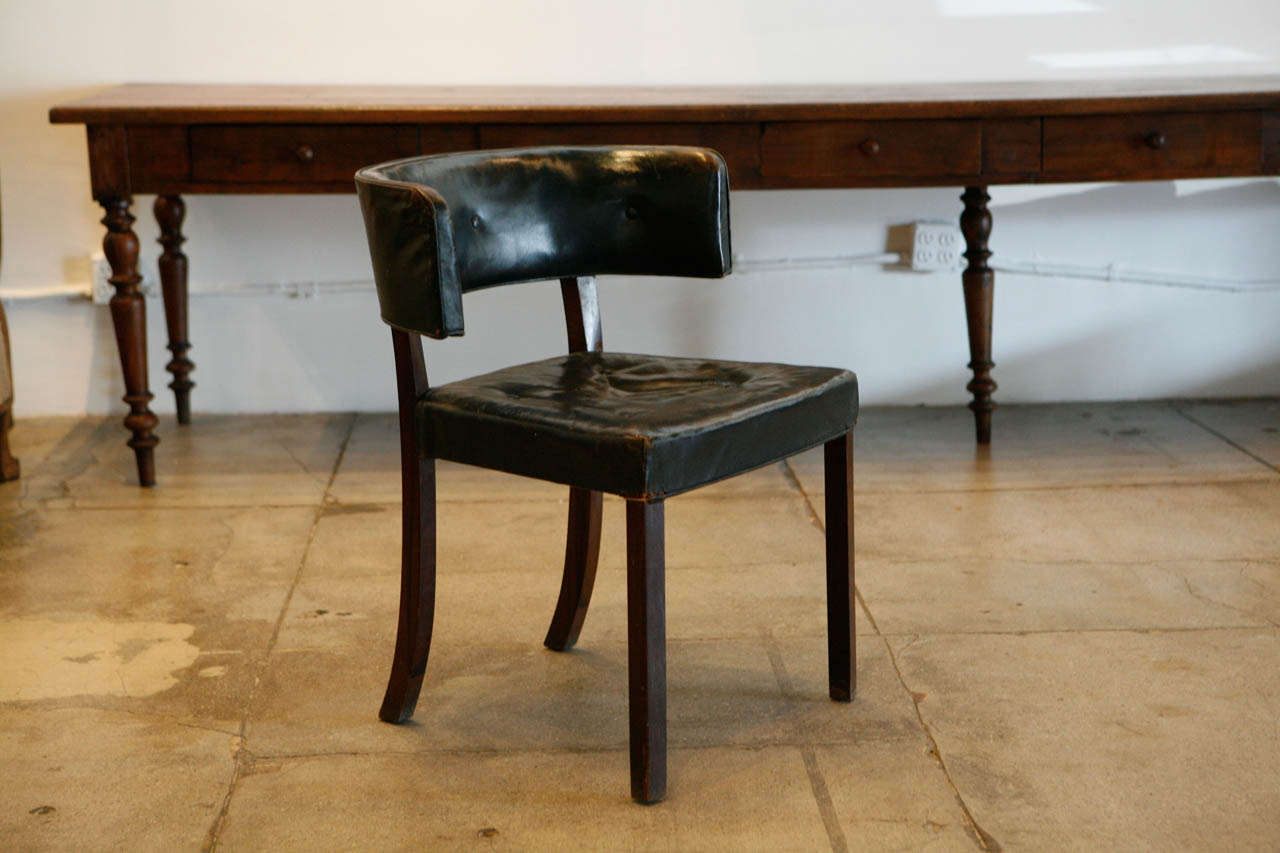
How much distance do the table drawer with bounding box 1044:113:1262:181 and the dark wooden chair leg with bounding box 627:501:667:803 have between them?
1550 millimetres

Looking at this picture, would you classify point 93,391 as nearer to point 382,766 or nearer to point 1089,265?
point 382,766

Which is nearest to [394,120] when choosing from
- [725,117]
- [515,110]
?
[515,110]

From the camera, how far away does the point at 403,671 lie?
1.87 meters

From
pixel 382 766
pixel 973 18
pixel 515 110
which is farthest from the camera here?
pixel 973 18

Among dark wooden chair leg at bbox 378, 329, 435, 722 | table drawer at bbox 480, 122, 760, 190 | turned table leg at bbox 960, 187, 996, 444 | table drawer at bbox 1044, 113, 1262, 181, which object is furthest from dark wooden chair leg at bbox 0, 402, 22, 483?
table drawer at bbox 1044, 113, 1262, 181

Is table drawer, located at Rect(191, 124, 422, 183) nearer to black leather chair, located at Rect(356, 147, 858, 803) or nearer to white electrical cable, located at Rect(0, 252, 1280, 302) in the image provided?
white electrical cable, located at Rect(0, 252, 1280, 302)

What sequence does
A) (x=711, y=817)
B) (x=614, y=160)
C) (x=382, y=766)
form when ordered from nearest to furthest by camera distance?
(x=711, y=817) < (x=382, y=766) < (x=614, y=160)

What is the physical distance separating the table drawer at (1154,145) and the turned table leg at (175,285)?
1847 mm

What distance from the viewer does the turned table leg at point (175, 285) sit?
127 inches

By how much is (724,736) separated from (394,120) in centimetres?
140

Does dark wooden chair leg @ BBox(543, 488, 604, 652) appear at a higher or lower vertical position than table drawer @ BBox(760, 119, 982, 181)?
lower

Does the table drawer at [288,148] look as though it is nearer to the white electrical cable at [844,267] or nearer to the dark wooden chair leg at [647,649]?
the white electrical cable at [844,267]

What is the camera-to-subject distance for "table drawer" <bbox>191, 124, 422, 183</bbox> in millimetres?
2721

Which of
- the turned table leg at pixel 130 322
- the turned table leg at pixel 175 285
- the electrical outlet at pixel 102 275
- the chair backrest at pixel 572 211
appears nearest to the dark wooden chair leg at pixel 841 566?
the chair backrest at pixel 572 211
